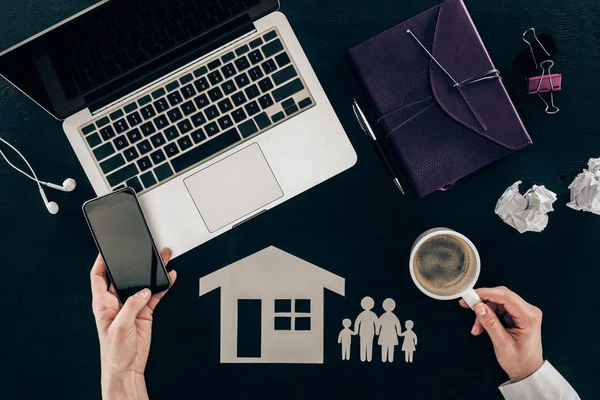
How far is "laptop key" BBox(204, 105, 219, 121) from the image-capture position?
3.72 ft

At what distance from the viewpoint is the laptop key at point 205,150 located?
1129 mm

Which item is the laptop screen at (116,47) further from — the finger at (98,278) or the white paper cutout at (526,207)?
the white paper cutout at (526,207)

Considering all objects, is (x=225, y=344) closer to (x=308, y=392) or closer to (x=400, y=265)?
(x=308, y=392)

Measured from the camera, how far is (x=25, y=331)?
3.99 feet

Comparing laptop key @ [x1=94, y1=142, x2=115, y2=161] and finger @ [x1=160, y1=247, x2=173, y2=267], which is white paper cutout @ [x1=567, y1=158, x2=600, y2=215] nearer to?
finger @ [x1=160, y1=247, x2=173, y2=267]

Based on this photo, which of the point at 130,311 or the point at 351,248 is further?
the point at 351,248

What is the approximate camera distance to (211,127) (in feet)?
3.71

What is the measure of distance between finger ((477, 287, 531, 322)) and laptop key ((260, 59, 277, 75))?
0.67 meters

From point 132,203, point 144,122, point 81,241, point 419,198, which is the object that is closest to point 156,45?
point 144,122

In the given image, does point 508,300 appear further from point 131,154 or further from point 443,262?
point 131,154

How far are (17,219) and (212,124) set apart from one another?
0.54 meters

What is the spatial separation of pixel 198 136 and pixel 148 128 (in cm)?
11

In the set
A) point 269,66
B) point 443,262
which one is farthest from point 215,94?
point 443,262

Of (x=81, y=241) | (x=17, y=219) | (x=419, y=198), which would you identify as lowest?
(x=419, y=198)
